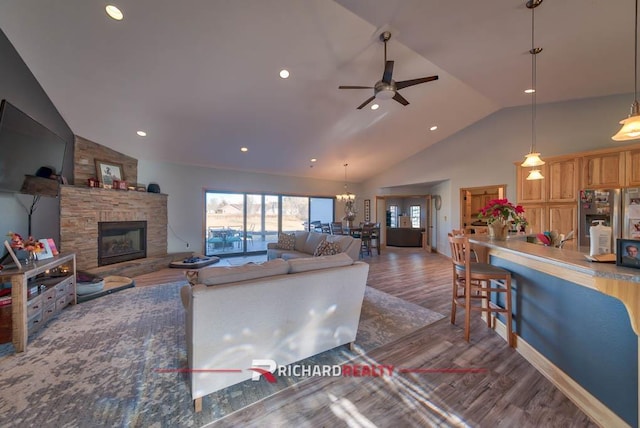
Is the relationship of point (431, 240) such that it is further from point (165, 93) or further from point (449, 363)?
point (165, 93)

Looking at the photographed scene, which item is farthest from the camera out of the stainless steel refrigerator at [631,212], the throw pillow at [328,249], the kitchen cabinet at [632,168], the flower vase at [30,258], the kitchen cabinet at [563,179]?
the kitchen cabinet at [563,179]

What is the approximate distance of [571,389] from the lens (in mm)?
1736

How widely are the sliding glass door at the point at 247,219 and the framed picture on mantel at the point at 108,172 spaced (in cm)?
210

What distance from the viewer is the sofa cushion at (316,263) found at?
2.05 metres

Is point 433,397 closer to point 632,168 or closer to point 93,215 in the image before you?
point 632,168

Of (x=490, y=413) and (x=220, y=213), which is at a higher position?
(x=220, y=213)

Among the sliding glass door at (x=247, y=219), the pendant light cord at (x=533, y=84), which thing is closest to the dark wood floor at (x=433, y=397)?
the pendant light cord at (x=533, y=84)

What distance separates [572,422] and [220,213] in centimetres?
755

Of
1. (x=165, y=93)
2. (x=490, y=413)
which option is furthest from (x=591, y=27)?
(x=165, y=93)

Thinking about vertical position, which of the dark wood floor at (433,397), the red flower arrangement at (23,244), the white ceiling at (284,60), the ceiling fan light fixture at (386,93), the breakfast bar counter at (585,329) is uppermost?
the white ceiling at (284,60)

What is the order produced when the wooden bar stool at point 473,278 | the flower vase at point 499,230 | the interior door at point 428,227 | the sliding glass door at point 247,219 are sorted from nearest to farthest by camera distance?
the wooden bar stool at point 473,278 < the flower vase at point 499,230 < the sliding glass door at point 247,219 < the interior door at point 428,227

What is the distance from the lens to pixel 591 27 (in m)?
2.65

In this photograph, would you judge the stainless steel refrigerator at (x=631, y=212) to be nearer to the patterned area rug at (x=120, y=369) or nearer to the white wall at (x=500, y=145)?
the white wall at (x=500, y=145)

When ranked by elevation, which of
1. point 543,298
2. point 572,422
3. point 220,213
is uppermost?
point 220,213
